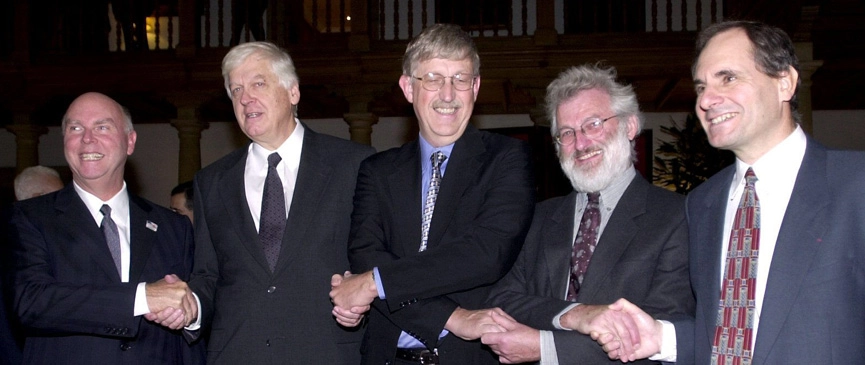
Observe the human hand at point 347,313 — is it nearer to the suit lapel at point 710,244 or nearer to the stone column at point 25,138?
the suit lapel at point 710,244

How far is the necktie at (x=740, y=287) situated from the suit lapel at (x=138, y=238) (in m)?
2.12

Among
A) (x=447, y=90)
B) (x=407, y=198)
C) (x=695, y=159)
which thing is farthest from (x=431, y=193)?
(x=695, y=159)

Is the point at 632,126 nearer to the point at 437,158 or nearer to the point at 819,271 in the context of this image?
the point at 437,158

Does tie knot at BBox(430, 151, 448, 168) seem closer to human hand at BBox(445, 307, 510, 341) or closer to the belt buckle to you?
human hand at BBox(445, 307, 510, 341)

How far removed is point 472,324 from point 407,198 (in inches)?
19.7

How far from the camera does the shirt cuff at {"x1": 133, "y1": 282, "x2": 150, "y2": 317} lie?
2.80m

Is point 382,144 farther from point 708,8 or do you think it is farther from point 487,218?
point 487,218

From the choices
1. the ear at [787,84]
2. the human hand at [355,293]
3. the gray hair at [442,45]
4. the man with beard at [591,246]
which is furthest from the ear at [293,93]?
the ear at [787,84]

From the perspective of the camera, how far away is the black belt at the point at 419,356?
2494 millimetres

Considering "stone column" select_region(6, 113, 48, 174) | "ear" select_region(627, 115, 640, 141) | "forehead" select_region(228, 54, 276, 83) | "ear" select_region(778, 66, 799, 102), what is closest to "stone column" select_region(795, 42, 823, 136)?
"ear" select_region(627, 115, 640, 141)

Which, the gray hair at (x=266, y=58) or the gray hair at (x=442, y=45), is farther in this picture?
the gray hair at (x=266, y=58)

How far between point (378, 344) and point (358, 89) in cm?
690

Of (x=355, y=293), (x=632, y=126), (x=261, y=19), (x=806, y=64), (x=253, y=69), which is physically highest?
(x=261, y=19)

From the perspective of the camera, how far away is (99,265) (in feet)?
9.54
